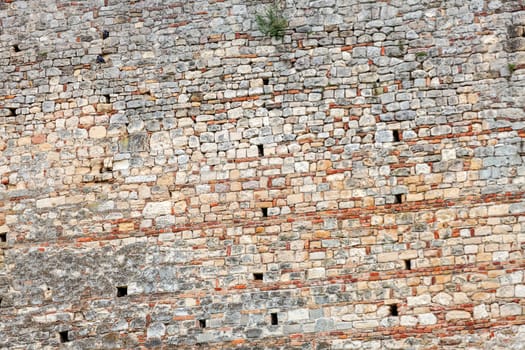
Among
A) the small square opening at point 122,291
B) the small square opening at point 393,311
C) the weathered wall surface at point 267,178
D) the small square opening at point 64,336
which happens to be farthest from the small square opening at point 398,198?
the small square opening at point 64,336

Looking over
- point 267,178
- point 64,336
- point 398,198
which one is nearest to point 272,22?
point 267,178

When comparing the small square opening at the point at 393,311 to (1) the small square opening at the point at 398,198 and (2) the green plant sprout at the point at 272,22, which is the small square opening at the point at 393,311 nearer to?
(1) the small square opening at the point at 398,198

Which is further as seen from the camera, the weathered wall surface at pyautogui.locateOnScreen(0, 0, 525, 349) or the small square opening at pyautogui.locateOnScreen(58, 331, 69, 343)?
the small square opening at pyautogui.locateOnScreen(58, 331, 69, 343)

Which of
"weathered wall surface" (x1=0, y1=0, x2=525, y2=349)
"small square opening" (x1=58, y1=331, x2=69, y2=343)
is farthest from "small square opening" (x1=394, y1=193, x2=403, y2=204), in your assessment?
"small square opening" (x1=58, y1=331, x2=69, y2=343)

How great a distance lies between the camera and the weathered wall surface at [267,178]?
29.1 feet

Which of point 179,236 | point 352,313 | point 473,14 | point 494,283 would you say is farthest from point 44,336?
point 473,14

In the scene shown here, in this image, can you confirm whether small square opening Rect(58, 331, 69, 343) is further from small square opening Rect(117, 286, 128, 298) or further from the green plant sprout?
the green plant sprout

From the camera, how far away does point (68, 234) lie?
31.2 feet

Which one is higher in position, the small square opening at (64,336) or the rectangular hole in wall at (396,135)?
the rectangular hole in wall at (396,135)

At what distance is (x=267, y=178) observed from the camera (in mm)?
9312

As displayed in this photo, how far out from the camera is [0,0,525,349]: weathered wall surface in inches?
349

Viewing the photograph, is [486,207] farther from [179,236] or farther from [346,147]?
[179,236]

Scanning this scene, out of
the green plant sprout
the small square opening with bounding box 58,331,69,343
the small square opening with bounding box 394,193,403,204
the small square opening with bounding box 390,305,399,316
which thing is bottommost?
the small square opening with bounding box 58,331,69,343

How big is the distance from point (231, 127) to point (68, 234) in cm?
227
